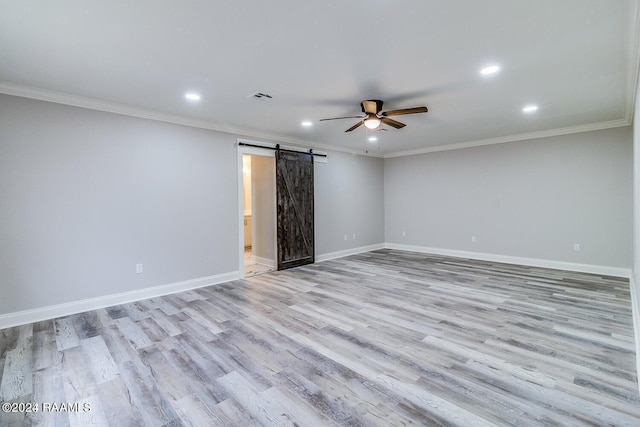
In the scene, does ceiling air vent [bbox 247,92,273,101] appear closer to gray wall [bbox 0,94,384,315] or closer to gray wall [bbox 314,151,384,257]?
gray wall [bbox 0,94,384,315]

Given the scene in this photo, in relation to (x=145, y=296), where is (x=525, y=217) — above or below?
above

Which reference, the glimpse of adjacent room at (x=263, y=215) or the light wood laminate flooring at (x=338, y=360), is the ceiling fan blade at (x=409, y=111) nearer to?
the light wood laminate flooring at (x=338, y=360)

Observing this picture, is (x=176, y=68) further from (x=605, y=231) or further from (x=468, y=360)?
(x=605, y=231)

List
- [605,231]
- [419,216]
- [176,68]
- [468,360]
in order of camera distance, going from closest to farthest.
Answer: [468,360]
[176,68]
[605,231]
[419,216]

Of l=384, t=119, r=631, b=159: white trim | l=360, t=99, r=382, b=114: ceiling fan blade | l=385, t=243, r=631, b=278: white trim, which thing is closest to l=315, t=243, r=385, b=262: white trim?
l=385, t=243, r=631, b=278: white trim

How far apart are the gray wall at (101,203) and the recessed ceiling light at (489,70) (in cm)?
378

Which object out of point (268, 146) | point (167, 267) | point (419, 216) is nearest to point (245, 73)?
point (268, 146)

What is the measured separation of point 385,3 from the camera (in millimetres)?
1911

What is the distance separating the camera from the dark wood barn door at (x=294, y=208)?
574cm

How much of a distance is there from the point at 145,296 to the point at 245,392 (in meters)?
2.79

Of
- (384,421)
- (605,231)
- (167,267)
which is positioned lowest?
(384,421)

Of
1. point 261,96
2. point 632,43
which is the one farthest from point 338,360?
point 632,43

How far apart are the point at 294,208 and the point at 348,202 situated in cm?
170

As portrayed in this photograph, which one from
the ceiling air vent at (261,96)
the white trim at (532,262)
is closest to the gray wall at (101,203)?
the ceiling air vent at (261,96)
